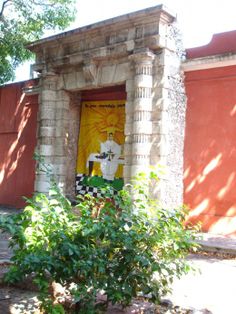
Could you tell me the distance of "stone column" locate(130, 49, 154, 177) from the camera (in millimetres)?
7145

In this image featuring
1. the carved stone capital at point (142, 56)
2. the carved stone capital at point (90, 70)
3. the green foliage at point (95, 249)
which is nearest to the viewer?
the green foliage at point (95, 249)

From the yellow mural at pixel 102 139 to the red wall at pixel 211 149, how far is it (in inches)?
65.4

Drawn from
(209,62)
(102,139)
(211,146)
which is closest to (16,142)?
(102,139)

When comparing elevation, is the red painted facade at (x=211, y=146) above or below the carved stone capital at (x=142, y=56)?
below

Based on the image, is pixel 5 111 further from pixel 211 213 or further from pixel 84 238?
pixel 84 238

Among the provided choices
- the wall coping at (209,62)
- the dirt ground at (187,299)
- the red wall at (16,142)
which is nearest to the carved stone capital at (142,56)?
the wall coping at (209,62)

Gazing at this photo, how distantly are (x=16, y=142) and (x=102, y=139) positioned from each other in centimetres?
289

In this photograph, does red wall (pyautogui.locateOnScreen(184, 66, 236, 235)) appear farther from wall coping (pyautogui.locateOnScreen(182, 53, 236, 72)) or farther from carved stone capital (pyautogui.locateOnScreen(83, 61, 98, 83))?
carved stone capital (pyautogui.locateOnScreen(83, 61, 98, 83))

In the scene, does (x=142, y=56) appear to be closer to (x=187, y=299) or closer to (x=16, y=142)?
(x=187, y=299)

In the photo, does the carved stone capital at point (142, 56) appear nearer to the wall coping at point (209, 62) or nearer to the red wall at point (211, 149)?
the wall coping at point (209, 62)

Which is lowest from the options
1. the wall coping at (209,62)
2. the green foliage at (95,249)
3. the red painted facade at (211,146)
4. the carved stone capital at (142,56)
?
the green foliage at (95,249)

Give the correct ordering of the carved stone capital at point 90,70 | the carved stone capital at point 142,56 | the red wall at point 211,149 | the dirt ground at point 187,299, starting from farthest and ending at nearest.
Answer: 1. the carved stone capital at point 90,70
2. the carved stone capital at point 142,56
3. the red wall at point 211,149
4. the dirt ground at point 187,299

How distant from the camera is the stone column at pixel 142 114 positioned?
7145mm

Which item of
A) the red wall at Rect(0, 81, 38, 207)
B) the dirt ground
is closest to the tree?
the red wall at Rect(0, 81, 38, 207)
